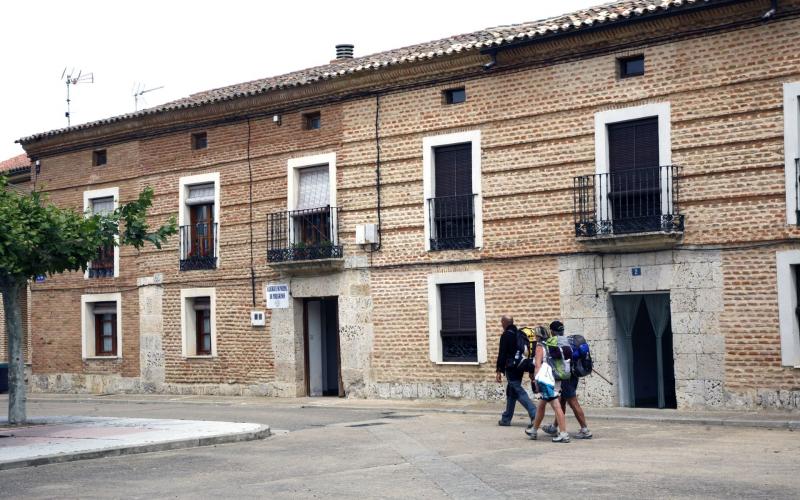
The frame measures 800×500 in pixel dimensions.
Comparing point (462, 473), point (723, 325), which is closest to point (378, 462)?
point (462, 473)

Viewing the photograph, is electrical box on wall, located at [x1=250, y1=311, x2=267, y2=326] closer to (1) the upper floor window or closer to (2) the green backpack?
(1) the upper floor window

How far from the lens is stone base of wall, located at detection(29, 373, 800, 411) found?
1728cm

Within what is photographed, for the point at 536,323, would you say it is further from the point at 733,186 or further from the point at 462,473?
the point at 462,473

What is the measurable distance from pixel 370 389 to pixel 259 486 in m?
11.7

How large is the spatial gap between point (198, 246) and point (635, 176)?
423 inches

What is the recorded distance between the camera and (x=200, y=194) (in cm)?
2544

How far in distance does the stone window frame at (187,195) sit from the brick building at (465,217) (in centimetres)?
5

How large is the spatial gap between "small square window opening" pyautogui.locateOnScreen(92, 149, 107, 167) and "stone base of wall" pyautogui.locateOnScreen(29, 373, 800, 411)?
5.08 m

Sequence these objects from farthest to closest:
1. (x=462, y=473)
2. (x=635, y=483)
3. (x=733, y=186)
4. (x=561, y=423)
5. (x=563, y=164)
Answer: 1. (x=563, y=164)
2. (x=733, y=186)
3. (x=561, y=423)
4. (x=462, y=473)
5. (x=635, y=483)

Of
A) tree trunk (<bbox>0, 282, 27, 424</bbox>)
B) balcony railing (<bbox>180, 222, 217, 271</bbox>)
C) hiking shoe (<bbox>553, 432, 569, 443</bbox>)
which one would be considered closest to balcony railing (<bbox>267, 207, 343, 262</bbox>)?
balcony railing (<bbox>180, 222, 217, 271</bbox>)

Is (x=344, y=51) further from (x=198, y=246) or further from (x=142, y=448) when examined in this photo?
(x=142, y=448)

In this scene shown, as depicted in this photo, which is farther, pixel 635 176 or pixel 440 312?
pixel 440 312

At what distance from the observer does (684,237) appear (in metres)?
18.1

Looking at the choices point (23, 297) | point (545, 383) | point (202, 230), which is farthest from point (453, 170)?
point (23, 297)
